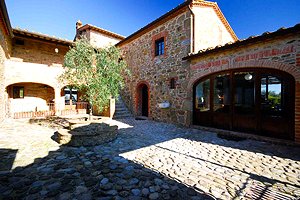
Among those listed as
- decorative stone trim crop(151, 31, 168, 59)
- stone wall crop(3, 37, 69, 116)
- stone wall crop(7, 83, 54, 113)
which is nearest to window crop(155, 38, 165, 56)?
decorative stone trim crop(151, 31, 168, 59)

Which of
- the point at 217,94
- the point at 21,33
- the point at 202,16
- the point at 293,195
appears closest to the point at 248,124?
the point at 217,94

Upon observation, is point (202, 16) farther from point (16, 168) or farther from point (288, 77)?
point (16, 168)

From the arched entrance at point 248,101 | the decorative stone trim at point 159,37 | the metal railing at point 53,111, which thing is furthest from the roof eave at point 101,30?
the arched entrance at point 248,101

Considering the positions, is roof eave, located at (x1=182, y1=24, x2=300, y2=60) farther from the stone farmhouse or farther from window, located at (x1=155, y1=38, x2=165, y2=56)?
window, located at (x1=155, y1=38, x2=165, y2=56)

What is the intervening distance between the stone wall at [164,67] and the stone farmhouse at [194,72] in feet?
0.17

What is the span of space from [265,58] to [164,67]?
494 cm

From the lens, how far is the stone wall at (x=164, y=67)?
26.3 feet

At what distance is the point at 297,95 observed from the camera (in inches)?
181

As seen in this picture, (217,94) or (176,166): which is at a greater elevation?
(217,94)

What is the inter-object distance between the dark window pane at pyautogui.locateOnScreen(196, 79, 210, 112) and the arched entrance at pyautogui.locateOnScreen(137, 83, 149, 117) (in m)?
4.46

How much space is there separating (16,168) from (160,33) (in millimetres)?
8926

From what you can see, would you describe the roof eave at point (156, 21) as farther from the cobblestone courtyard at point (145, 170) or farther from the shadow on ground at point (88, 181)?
the shadow on ground at point (88, 181)

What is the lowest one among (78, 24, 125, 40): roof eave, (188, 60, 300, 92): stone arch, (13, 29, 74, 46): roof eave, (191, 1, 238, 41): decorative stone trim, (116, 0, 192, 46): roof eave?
(188, 60, 300, 92): stone arch

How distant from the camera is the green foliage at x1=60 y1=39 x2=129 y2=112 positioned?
6.04 meters
